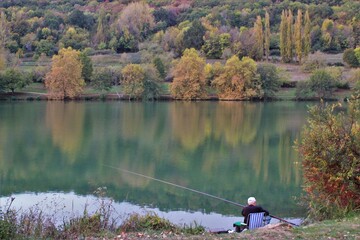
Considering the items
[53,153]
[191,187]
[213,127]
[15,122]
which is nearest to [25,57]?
[15,122]

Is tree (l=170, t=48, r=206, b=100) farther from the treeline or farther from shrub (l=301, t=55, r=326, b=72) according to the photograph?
the treeline

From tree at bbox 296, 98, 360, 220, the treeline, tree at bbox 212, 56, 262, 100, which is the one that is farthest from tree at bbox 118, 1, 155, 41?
tree at bbox 296, 98, 360, 220

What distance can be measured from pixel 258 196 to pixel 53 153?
10562 mm

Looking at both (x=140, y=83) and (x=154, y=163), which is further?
(x=140, y=83)

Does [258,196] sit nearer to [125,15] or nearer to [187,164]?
[187,164]

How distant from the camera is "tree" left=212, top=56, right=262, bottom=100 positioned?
186 ft

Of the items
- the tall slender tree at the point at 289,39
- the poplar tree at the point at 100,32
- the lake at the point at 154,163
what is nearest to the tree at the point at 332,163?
the lake at the point at 154,163

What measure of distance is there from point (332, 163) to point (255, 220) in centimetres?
222

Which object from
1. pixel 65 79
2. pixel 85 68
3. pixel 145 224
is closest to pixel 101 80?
pixel 85 68

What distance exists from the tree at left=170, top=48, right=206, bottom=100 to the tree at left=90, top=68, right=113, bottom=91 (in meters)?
7.39

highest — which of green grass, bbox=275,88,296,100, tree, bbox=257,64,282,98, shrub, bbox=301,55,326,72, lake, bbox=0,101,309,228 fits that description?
shrub, bbox=301,55,326,72

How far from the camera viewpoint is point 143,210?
12922mm

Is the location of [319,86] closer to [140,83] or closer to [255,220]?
[140,83]

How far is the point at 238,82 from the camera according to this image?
56.7 metres
